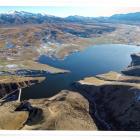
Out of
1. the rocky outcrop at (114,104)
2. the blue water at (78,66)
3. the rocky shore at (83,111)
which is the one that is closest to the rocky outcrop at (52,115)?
the rocky shore at (83,111)

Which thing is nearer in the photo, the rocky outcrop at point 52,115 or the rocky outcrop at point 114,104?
the rocky outcrop at point 52,115

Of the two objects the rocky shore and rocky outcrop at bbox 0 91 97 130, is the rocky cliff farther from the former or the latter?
rocky outcrop at bbox 0 91 97 130

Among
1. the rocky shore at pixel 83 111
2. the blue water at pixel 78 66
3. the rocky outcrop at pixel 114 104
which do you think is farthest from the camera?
the blue water at pixel 78 66

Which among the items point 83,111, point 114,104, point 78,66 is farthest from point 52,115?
point 78,66

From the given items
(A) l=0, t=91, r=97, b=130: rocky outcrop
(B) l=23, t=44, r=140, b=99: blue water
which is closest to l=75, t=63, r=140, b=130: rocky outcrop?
(A) l=0, t=91, r=97, b=130: rocky outcrop

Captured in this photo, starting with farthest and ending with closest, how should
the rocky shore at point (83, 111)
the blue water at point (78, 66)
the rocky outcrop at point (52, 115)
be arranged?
the blue water at point (78, 66) → the rocky shore at point (83, 111) → the rocky outcrop at point (52, 115)

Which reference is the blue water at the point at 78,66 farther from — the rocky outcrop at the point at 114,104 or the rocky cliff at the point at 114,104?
the rocky outcrop at the point at 114,104
